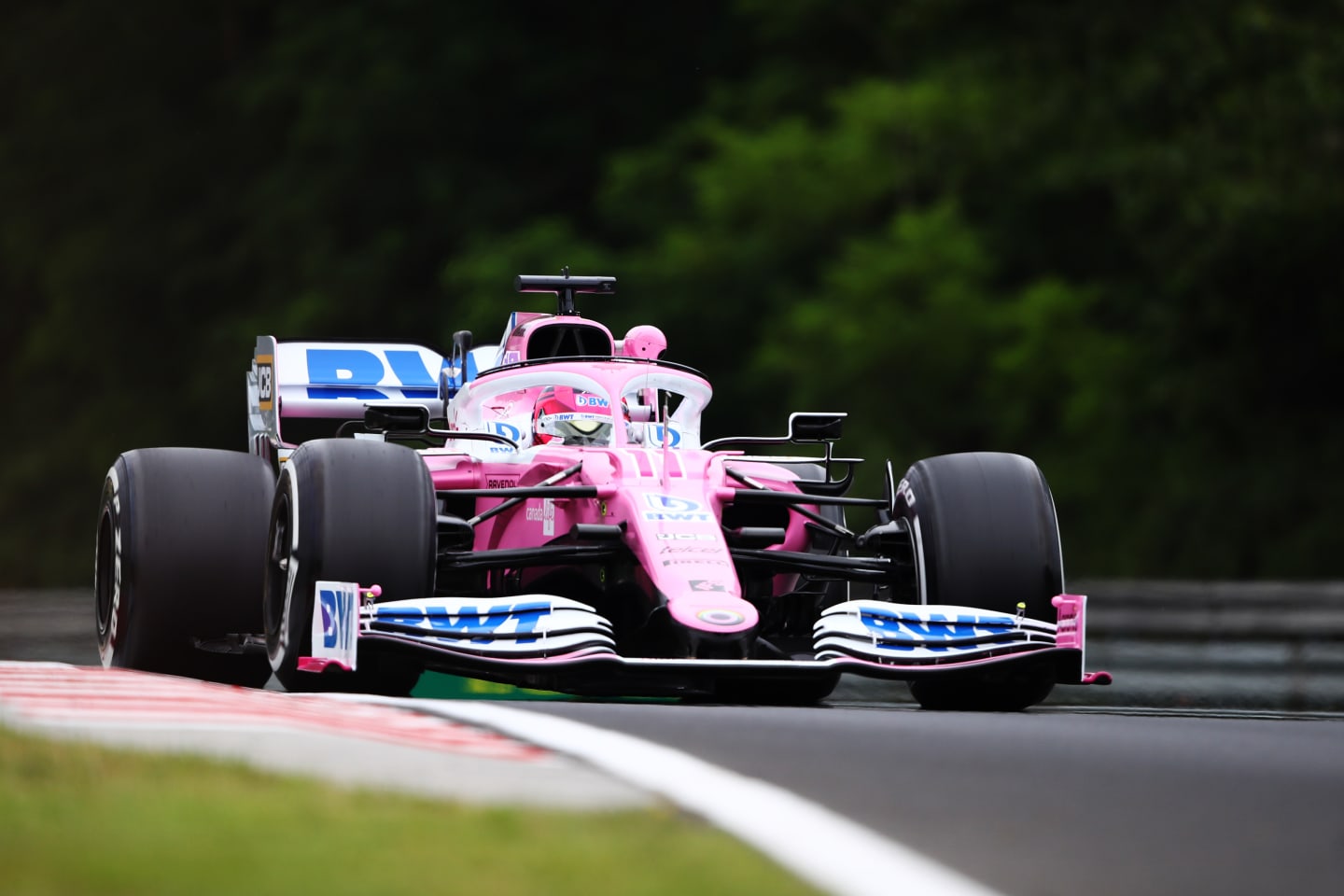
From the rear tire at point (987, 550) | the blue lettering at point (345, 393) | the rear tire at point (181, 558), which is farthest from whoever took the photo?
the blue lettering at point (345, 393)

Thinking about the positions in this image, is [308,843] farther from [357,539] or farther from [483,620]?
[357,539]

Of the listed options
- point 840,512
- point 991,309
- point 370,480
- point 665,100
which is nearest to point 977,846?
point 370,480

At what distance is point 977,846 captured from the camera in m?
4.24

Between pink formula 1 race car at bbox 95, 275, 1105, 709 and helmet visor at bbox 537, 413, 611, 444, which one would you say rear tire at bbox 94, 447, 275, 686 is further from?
helmet visor at bbox 537, 413, 611, 444

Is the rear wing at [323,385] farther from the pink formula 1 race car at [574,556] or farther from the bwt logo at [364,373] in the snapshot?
the pink formula 1 race car at [574,556]

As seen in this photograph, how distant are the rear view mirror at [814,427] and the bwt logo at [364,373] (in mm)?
2599

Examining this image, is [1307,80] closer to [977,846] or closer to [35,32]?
[977,846]

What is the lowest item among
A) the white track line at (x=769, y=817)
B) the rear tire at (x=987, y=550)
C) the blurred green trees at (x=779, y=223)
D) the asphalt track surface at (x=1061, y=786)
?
the asphalt track surface at (x=1061, y=786)

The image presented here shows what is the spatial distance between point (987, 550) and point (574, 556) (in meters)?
1.65

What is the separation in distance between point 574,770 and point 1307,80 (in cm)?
1856

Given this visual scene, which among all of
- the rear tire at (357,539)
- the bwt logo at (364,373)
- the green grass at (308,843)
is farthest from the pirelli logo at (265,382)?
the green grass at (308,843)

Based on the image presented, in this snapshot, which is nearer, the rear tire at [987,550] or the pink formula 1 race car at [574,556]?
the pink formula 1 race car at [574,556]

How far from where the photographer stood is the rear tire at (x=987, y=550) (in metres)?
9.18

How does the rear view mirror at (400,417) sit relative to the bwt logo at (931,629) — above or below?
above
